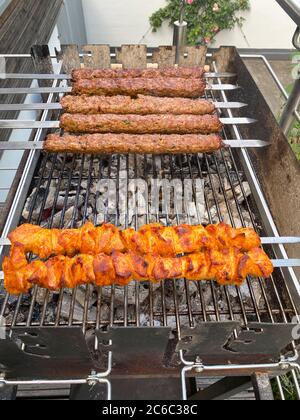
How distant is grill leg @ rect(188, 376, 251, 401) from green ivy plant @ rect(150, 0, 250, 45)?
7.18 m

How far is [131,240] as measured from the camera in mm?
2168

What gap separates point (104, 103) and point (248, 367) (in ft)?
8.40

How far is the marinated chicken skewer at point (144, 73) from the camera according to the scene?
3.44m

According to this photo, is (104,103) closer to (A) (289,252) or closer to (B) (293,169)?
(B) (293,169)

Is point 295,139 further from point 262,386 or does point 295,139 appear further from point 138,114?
point 262,386

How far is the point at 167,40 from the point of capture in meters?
7.75

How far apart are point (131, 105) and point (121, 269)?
180cm

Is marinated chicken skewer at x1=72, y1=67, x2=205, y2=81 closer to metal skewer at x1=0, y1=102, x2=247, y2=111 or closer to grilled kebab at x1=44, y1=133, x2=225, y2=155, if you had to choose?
metal skewer at x1=0, y1=102, x2=247, y2=111

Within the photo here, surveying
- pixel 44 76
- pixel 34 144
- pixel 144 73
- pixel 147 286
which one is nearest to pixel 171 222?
pixel 147 286

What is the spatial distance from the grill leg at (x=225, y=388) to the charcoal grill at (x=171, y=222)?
0.84ft

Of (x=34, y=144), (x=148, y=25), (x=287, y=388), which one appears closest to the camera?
(x=34, y=144)

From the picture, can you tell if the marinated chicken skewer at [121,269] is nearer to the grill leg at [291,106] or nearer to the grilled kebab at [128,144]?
the grilled kebab at [128,144]

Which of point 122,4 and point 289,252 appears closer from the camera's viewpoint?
point 289,252

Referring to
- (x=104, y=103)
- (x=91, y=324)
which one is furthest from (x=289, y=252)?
(x=104, y=103)
